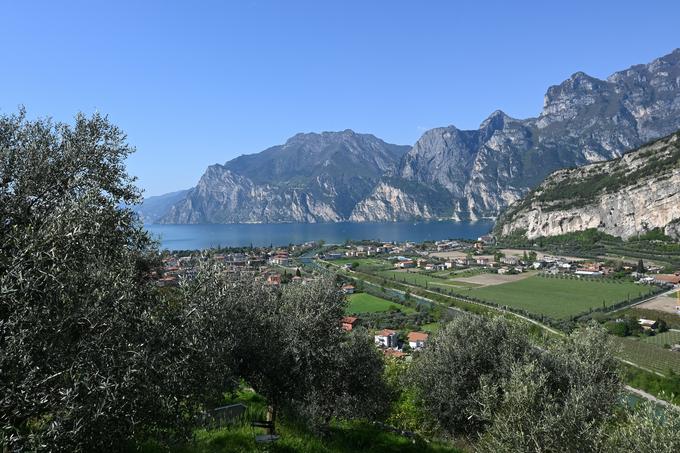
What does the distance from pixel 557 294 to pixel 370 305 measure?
37.2 meters

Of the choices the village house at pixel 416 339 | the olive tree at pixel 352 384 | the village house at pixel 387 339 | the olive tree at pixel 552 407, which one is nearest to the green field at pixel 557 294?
the village house at pixel 416 339

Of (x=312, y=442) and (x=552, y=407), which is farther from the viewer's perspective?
(x=312, y=442)

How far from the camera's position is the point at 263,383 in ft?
37.8

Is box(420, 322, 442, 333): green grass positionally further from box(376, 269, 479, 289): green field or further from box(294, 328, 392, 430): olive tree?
box(294, 328, 392, 430): olive tree

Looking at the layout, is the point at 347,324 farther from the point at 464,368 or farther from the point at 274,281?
the point at 464,368

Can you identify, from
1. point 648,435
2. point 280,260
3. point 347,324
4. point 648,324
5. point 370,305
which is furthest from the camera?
point 280,260

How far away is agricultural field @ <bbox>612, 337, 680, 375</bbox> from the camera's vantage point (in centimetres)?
4578

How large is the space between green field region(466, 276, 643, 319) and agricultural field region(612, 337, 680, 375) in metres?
12.6

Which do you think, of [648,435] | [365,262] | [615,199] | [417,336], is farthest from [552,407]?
[615,199]

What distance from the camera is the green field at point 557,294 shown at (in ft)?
239

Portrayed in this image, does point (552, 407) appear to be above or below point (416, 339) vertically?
above

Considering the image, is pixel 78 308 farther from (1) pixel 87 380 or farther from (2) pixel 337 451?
(2) pixel 337 451

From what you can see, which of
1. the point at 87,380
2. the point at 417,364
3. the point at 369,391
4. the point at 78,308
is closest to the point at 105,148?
the point at 78,308

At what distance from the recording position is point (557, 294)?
275ft
